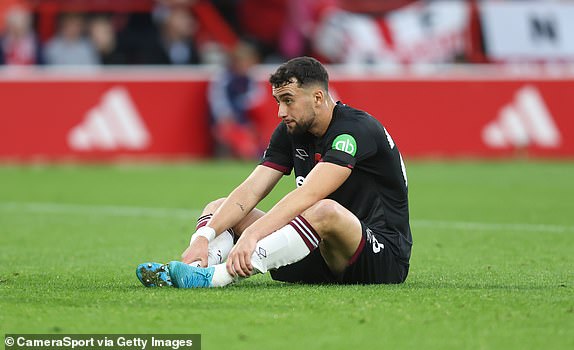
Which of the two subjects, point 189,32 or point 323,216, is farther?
point 189,32

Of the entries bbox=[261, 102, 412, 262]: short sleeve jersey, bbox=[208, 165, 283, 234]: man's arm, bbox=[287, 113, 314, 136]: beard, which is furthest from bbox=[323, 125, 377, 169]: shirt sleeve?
bbox=[208, 165, 283, 234]: man's arm

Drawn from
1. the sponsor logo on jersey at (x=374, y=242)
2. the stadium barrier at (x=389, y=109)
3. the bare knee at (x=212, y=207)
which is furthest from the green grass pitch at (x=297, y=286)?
the stadium barrier at (x=389, y=109)

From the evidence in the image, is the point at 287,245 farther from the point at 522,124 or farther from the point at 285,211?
the point at 522,124

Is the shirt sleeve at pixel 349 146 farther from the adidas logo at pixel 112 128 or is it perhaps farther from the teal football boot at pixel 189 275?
the adidas logo at pixel 112 128

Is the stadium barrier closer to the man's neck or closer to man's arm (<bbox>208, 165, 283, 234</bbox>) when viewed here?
man's arm (<bbox>208, 165, 283, 234</bbox>)

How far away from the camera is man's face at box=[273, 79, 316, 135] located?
287 inches

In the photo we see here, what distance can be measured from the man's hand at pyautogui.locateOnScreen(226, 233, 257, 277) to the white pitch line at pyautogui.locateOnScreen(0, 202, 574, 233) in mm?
5141

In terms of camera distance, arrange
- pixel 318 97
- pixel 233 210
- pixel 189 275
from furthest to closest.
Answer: pixel 233 210 → pixel 318 97 → pixel 189 275

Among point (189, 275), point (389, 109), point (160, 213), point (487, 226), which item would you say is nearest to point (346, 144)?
point (189, 275)

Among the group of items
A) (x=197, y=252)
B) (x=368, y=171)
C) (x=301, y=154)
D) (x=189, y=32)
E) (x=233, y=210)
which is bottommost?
(x=197, y=252)

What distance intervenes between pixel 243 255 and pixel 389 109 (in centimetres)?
1448

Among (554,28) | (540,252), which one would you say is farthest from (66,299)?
(554,28)

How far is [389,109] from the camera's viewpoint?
21.3m

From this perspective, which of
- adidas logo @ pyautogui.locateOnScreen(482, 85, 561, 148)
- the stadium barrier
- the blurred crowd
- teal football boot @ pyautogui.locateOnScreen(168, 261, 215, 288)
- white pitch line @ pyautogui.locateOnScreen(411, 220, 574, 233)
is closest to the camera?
teal football boot @ pyautogui.locateOnScreen(168, 261, 215, 288)
